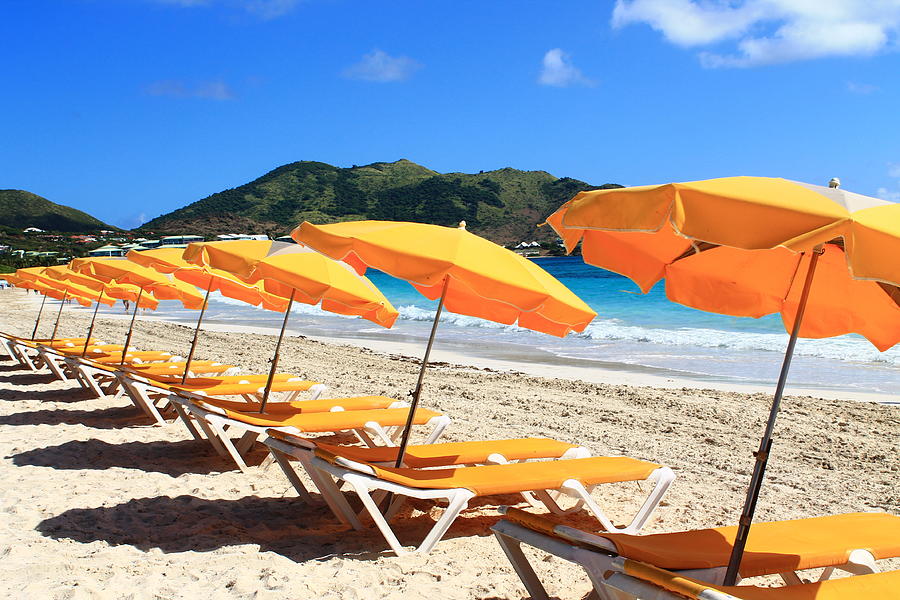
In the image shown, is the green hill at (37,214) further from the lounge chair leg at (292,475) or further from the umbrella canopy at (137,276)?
the lounge chair leg at (292,475)

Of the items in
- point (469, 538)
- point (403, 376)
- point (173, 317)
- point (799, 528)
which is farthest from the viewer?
point (173, 317)

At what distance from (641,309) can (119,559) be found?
30.9 metres

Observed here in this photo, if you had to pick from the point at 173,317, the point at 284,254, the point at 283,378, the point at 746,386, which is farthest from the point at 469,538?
the point at 173,317

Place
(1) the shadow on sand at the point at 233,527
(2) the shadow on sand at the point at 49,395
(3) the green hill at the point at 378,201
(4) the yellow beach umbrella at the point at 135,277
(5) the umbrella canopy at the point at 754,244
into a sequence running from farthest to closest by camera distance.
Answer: (3) the green hill at the point at 378,201, (2) the shadow on sand at the point at 49,395, (4) the yellow beach umbrella at the point at 135,277, (1) the shadow on sand at the point at 233,527, (5) the umbrella canopy at the point at 754,244

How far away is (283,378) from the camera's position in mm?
8047

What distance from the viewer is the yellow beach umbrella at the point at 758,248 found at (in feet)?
8.23

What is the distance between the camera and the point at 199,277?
831cm

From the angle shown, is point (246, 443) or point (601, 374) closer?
point (246, 443)

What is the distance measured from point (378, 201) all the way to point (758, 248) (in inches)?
3918

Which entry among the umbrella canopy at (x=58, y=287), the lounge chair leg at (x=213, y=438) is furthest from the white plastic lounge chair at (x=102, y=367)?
the lounge chair leg at (x=213, y=438)

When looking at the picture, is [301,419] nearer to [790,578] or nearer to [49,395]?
[790,578]

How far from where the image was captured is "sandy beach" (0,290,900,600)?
3.79 metres

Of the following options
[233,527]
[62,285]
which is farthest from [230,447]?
[62,285]

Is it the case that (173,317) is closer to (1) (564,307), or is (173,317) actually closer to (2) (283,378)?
(2) (283,378)
